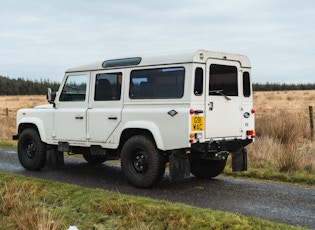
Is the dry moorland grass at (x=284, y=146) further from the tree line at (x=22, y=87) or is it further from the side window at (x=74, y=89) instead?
the tree line at (x=22, y=87)

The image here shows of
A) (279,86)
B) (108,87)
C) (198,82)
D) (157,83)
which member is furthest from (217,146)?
(279,86)

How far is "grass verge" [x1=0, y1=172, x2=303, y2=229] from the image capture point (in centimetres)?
561

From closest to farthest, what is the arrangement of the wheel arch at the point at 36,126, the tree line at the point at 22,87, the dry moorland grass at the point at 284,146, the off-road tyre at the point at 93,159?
the dry moorland grass at the point at 284,146, the wheel arch at the point at 36,126, the off-road tyre at the point at 93,159, the tree line at the point at 22,87

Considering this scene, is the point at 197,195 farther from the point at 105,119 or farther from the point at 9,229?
the point at 9,229

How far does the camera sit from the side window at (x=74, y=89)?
908cm

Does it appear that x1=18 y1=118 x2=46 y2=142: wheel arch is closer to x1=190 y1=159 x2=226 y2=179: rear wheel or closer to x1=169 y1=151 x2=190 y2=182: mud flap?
x1=190 y1=159 x2=226 y2=179: rear wheel

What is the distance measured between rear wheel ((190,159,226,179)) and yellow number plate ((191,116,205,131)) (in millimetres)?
1592

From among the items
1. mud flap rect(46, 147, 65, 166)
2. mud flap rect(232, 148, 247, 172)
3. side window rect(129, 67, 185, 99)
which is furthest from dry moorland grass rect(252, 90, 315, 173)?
mud flap rect(46, 147, 65, 166)

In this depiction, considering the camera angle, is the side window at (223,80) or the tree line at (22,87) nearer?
the side window at (223,80)

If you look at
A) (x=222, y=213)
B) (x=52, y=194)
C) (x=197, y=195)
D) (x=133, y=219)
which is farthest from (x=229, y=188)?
(x=52, y=194)

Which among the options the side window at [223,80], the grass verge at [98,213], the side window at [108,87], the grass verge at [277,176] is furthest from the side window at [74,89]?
the grass verge at [277,176]

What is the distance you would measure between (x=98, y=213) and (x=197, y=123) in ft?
7.15

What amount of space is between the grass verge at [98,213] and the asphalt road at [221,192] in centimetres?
57

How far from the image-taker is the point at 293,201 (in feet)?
22.8
